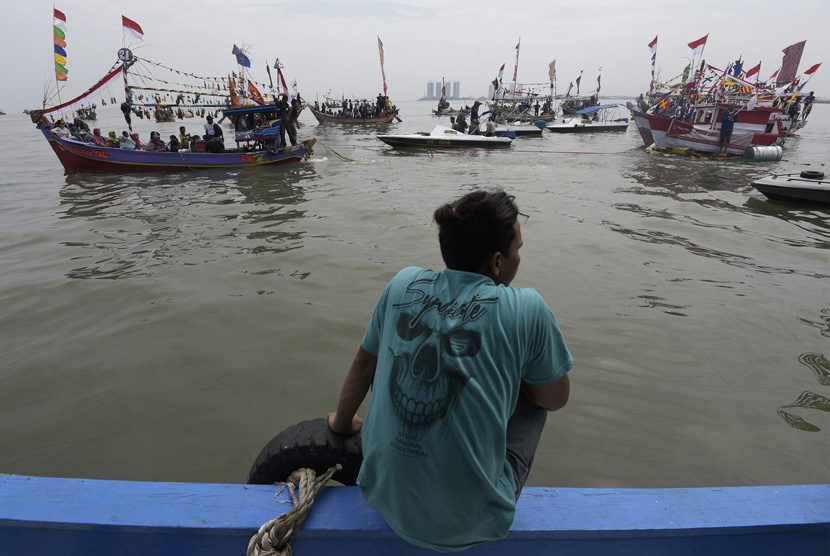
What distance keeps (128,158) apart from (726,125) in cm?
2540

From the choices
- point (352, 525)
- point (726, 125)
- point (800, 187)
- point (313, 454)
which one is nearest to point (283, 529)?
point (352, 525)

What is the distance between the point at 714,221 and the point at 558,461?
896cm

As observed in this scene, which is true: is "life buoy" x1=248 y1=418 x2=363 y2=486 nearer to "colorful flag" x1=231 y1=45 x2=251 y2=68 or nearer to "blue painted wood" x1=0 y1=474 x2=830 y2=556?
"blue painted wood" x1=0 y1=474 x2=830 y2=556

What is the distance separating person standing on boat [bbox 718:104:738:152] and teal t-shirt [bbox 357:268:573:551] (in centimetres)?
2466

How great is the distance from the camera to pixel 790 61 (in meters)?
28.2

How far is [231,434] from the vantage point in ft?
11.0

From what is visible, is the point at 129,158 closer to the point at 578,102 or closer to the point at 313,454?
the point at 313,454

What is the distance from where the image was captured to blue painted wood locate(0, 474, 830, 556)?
61.2 inches

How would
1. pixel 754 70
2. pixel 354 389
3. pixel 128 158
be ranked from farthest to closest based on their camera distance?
1. pixel 754 70
2. pixel 128 158
3. pixel 354 389

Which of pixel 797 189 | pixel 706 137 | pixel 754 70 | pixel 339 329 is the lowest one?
pixel 339 329

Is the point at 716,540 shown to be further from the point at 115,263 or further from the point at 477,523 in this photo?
the point at 115,263

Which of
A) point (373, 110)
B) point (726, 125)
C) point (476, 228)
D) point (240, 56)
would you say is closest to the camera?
point (476, 228)

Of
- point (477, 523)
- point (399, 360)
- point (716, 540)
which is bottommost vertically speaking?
point (716, 540)

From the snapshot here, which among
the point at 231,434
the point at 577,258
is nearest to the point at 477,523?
the point at 231,434
